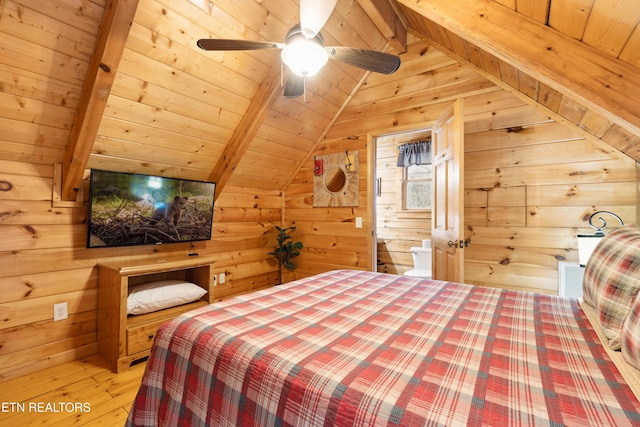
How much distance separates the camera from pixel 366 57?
1.70 meters

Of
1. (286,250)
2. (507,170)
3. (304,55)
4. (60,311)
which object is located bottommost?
(60,311)

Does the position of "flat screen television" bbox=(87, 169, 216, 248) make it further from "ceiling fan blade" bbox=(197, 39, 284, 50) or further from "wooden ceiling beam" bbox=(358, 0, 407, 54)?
"wooden ceiling beam" bbox=(358, 0, 407, 54)

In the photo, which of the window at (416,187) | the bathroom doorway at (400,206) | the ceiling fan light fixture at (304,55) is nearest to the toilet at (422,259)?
the bathroom doorway at (400,206)

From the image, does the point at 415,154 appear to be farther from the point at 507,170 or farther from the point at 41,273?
the point at 41,273

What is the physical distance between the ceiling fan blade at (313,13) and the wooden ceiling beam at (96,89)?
995 mm

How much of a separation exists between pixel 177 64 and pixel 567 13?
230 cm

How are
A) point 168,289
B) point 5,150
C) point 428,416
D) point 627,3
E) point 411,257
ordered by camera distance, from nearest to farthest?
point 428,416, point 627,3, point 5,150, point 168,289, point 411,257

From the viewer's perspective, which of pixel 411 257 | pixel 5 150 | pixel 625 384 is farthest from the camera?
pixel 411 257

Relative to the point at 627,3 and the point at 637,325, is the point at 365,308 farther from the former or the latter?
the point at 627,3

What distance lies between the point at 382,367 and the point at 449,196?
210 cm

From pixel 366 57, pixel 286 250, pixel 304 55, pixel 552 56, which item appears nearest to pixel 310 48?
pixel 304 55

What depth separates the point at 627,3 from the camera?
38.0 inches

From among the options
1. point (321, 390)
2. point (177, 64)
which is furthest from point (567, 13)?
point (177, 64)

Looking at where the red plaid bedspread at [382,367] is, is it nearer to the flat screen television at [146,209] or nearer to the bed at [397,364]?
the bed at [397,364]
